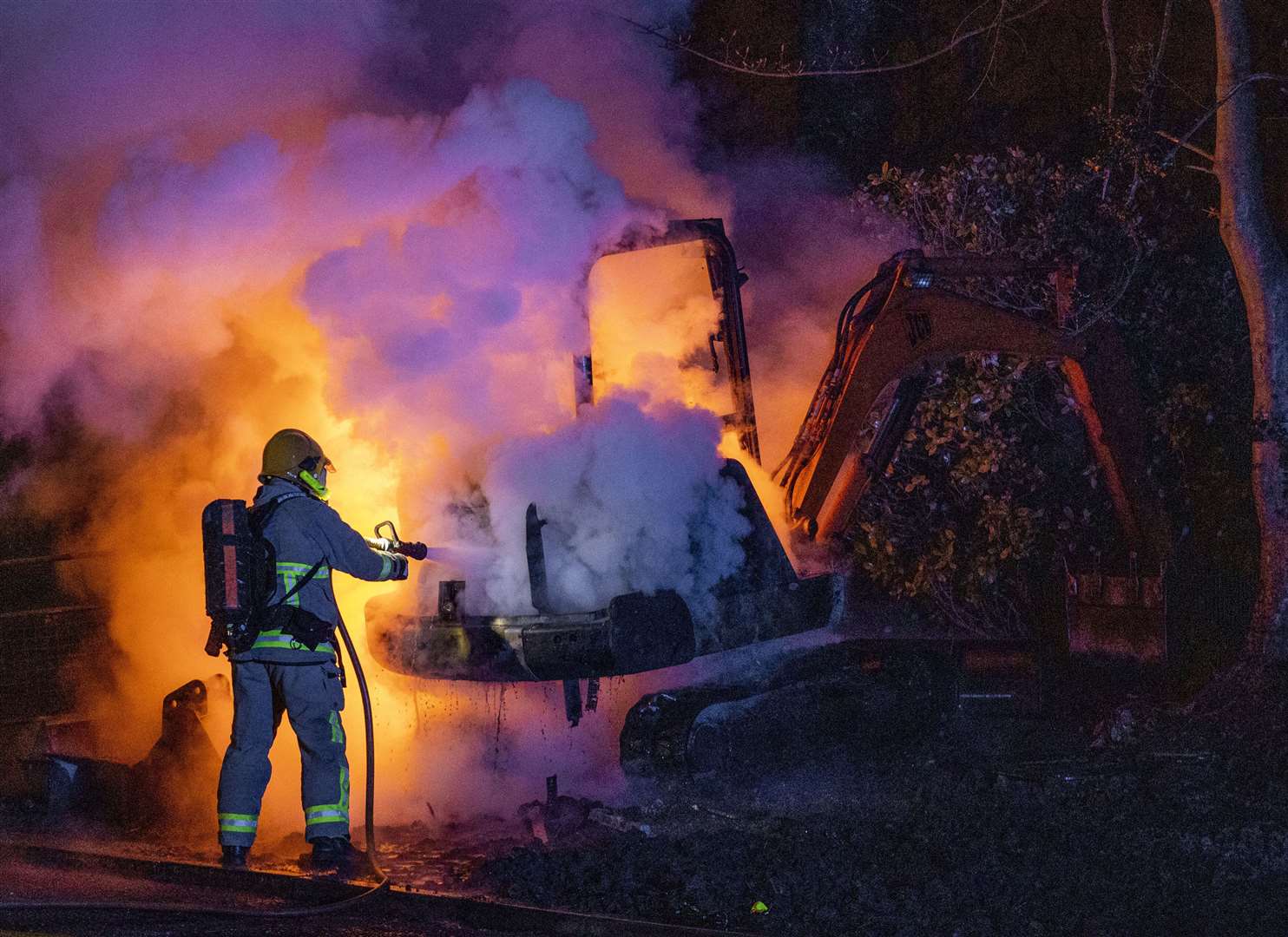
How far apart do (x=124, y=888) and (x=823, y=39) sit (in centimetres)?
1169

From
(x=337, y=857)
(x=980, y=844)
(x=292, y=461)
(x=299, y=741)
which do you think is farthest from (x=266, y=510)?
(x=980, y=844)

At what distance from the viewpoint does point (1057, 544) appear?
10.3 m

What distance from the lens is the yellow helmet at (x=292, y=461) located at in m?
6.70

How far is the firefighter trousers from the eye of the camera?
6.42 m

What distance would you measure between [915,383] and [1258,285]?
2.36 m

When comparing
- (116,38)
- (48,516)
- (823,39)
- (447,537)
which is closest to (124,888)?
(447,537)

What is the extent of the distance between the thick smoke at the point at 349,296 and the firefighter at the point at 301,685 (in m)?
0.99

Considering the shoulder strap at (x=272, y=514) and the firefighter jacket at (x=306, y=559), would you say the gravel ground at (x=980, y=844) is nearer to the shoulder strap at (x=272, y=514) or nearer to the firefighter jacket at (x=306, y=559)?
the firefighter jacket at (x=306, y=559)

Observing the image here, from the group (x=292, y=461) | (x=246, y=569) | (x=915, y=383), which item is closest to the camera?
(x=246, y=569)

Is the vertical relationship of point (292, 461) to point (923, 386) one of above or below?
below

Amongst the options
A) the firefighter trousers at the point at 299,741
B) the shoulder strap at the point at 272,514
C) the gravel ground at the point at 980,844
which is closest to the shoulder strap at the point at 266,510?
the shoulder strap at the point at 272,514

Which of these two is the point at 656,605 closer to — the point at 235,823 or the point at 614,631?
the point at 614,631

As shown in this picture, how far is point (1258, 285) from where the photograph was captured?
8.75 m

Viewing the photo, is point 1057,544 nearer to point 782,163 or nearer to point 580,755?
point 580,755
